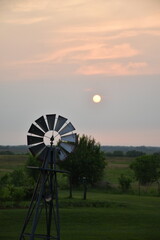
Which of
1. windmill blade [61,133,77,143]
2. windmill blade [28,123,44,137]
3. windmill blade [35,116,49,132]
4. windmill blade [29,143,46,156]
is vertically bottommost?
windmill blade [29,143,46,156]

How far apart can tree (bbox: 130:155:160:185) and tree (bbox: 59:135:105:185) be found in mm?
4734

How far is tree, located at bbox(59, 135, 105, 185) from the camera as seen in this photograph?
56938 mm

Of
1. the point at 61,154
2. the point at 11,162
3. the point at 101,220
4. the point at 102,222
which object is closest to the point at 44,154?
the point at 61,154

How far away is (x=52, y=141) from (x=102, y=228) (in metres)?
8.83

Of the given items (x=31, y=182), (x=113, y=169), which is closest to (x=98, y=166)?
(x=31, y=182)

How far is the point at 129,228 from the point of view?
1106 inches

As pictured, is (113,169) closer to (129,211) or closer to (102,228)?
(129,211)

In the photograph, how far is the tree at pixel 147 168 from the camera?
6047 cm

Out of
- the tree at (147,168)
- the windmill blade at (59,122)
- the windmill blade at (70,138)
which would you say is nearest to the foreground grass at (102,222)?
the windmill blade at (70,138)

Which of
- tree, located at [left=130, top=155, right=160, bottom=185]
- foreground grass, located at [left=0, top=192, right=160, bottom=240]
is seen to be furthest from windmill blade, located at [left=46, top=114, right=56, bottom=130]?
tree, located at [left=130, top=155, right=160, bottom=185]

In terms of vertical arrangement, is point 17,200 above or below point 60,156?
below

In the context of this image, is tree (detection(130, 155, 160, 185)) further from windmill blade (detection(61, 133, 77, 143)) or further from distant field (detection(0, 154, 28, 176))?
distant field (detection(0, 154, 28, 176))

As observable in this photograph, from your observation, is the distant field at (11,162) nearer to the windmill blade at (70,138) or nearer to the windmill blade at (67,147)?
the windmill blade at (67,147)

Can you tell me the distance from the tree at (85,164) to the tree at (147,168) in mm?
4734
